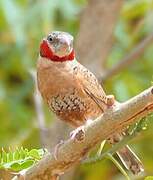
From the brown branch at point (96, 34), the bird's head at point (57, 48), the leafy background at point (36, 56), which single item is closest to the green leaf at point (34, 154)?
the bird's head at point (57, 48)

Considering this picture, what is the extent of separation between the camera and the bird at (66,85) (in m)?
1.78

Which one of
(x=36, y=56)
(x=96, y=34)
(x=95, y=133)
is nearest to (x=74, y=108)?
(x=95, y=133)

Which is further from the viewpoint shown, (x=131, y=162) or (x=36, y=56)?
(x=36, y=56)

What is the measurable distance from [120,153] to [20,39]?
1.96m

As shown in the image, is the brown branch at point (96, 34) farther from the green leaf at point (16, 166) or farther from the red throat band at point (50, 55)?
the green leaf at point (16, 166)

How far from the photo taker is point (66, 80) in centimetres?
178

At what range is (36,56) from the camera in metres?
3.55

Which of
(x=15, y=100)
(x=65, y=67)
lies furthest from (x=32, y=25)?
(x=65, y=67)

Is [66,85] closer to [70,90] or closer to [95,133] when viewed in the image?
[70,90]

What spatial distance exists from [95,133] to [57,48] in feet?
2.01

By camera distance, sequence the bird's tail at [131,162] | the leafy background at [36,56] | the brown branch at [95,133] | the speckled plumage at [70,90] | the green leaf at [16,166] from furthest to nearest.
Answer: the leafy background at [36,56]
the speckled plumage at [70,90]
the bird's tail at [131,162]
the green leaf at [16,166]
the brown branch at [95,133]

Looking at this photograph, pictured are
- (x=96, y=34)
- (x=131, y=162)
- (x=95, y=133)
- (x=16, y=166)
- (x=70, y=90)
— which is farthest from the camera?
(x=96, y=34)

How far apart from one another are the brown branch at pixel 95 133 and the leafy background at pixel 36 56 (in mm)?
1750

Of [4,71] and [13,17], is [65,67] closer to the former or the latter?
[13,17]
